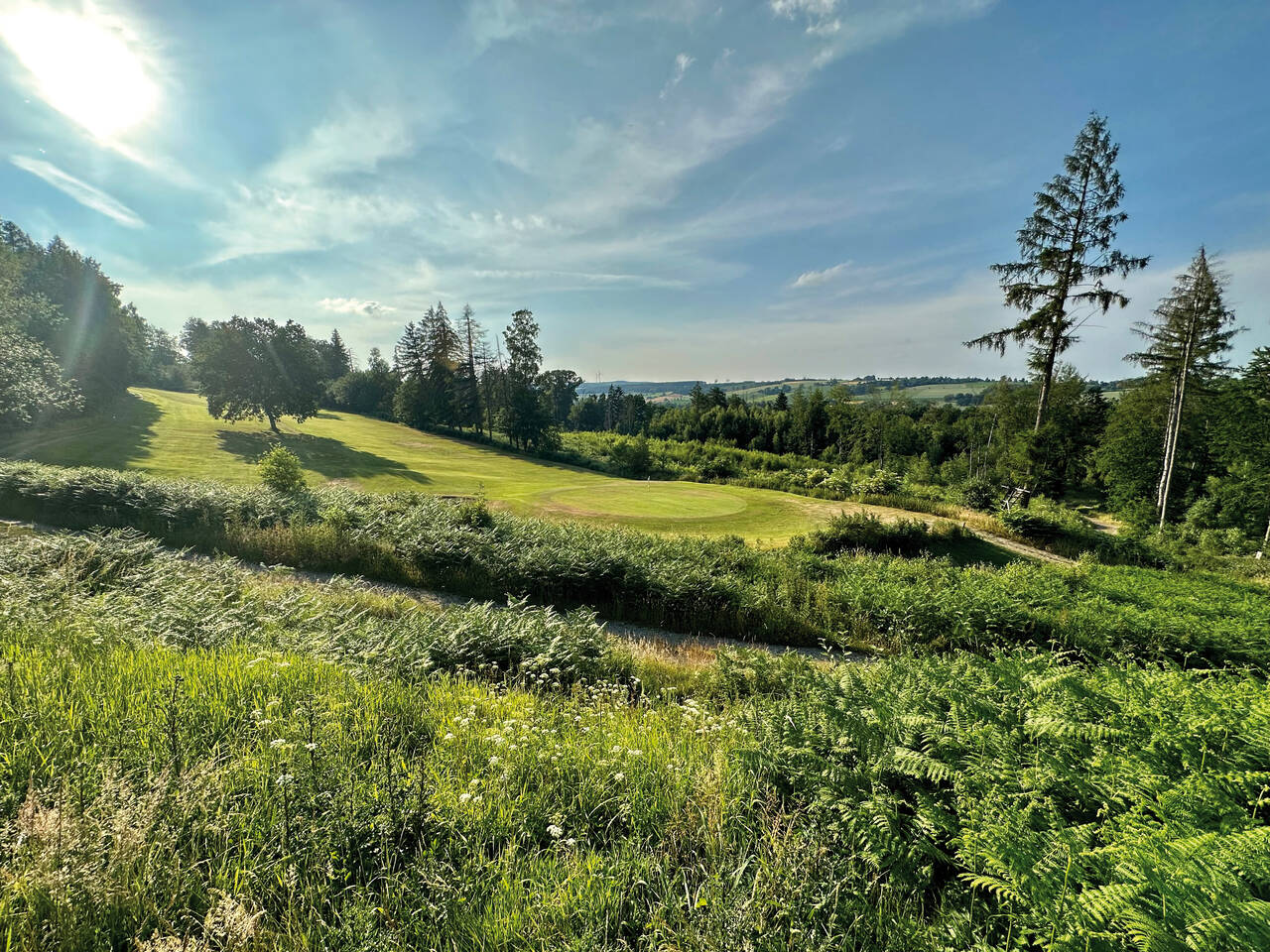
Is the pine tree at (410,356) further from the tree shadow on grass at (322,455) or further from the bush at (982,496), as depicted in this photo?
the bush at (982,496)

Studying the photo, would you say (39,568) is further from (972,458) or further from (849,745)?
(972,458)

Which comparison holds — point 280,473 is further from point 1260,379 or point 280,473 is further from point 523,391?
point 1260,379

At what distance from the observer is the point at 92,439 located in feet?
102

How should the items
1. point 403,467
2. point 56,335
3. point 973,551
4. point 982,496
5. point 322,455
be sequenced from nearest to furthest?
point 973,551, point 982,496, point 56,335, point 403,467, point 322,455

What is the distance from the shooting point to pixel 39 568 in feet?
27.7

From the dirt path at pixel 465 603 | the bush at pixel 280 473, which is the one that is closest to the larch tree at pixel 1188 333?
the dirt path at pixel 465 603

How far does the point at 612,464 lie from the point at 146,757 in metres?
44.2

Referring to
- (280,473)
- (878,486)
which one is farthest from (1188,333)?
(280,473)

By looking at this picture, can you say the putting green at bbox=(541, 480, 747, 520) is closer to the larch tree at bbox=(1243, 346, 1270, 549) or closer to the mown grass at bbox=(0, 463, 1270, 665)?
the mown grass at bbox=(0, 463, 1270, 665)

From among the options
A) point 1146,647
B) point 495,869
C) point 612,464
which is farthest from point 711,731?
point 612,464

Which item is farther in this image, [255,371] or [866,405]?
[866,405]

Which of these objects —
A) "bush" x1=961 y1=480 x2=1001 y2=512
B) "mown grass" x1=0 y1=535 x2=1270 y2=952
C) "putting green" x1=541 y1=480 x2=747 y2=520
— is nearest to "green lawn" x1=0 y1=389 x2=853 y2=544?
"putting green" x1=541 y1=480 x2=747 y2=520

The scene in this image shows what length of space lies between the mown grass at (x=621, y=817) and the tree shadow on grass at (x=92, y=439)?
3409 cm

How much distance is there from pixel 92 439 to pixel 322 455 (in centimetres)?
1245
